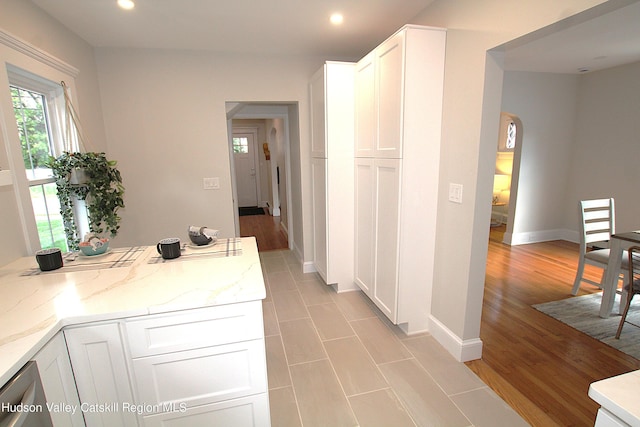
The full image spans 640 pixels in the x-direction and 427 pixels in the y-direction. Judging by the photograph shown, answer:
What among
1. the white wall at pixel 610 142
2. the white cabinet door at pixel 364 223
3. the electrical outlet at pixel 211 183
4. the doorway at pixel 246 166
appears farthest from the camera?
the doorway at pixel 246 166

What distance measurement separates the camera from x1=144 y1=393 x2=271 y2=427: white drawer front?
1349 mm

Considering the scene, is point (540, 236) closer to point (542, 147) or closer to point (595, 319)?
point (542, 147)

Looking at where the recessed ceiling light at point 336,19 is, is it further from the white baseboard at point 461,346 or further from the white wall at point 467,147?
the white baseboard at point 461,346

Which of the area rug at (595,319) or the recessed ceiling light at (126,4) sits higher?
the recessed ceiling light at (126,4)

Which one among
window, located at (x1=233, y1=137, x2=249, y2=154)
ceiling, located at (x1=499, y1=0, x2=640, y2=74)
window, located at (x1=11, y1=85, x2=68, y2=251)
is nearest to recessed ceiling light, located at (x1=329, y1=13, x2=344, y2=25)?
ceiling, located at (x1=499, y1=0, x2=640, y2=74)

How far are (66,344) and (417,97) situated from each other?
2301mm

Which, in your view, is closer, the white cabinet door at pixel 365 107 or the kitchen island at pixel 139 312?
the kitchen island at pixel 139 312

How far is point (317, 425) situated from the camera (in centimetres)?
171

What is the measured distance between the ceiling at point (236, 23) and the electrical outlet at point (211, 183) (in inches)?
53.4

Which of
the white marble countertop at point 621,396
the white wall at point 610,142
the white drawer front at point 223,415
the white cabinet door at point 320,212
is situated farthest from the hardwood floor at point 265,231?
the white wall at point 610,142

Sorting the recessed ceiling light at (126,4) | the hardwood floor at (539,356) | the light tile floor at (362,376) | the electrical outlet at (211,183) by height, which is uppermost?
the recessed ceiling light at (126,4)

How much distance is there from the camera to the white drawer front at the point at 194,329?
1271mm

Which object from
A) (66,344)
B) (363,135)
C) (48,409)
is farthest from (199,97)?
(48,409)

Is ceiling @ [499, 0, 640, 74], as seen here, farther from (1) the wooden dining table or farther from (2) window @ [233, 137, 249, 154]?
A: (2) window @ [233, 137, 249, 154]
